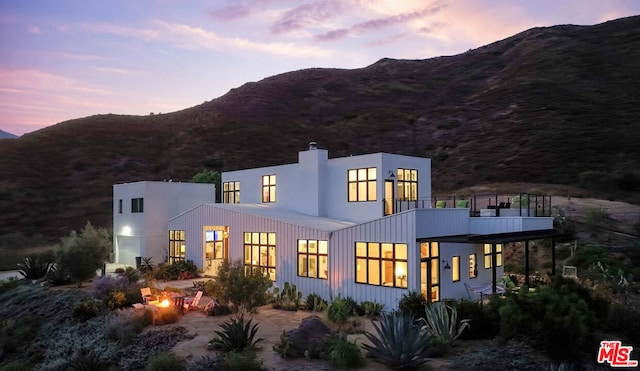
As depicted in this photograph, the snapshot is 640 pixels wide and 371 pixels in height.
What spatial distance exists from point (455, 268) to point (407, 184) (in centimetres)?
525

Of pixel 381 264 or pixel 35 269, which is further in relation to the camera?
pixel 35 269

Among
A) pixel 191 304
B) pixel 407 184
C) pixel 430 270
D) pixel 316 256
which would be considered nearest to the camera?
pixel 430 270

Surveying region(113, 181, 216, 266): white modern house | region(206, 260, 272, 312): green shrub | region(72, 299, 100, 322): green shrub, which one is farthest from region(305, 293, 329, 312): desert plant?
region(113, 181, 216, 266): white modern house

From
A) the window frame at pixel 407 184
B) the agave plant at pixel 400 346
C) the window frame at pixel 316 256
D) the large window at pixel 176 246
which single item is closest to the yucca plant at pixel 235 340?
the agave plant at pixel 400 346

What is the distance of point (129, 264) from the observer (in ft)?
93.9

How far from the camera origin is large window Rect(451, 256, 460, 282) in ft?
55.0

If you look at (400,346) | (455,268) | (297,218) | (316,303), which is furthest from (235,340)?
(297,218)

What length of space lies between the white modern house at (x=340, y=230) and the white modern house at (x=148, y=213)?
0.21 feet

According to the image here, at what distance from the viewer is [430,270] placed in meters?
15.2

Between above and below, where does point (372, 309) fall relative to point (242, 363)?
below

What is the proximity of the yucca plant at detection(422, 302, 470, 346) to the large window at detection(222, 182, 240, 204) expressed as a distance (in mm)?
17265

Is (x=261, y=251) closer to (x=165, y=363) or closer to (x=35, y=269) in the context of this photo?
(x=165, y=363)

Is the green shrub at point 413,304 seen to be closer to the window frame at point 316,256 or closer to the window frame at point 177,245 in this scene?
the window frame at point 316,256

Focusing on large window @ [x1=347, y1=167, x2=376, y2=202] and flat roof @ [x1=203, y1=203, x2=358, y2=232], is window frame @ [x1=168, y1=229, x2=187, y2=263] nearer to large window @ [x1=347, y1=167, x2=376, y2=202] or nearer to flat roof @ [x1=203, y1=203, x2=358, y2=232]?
flat roof @ [x1=203, y1=203, x2=358, y2=232]
